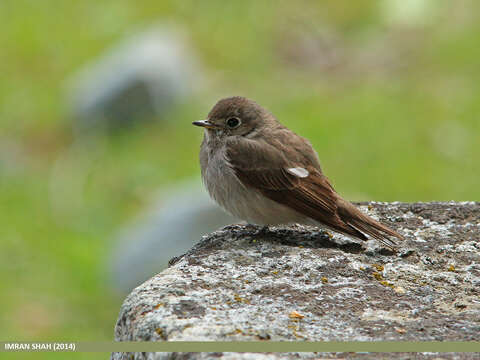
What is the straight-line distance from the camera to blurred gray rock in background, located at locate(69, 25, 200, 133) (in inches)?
541

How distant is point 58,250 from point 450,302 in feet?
25.5

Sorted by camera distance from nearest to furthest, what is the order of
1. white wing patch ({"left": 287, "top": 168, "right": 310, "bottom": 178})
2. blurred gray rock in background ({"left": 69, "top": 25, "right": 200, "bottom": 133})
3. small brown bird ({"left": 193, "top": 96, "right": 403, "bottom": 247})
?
small brown bird ({"left": 193, "top": 96, "right": 403, "bottom": 247})
white wing patch ({"left": 287, "top": 168, "right": 310, "bottom": 178})
blurred gray rock in background ({"left": 69, "top": 25, "right": 200, "bottom": 133})

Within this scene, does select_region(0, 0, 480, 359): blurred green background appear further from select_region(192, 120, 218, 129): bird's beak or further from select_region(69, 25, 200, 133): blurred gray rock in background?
select_region(192, 120, 218, 129): bird's beak

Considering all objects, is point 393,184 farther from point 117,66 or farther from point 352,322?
point 352,322

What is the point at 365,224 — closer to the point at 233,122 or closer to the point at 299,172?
the point at 299,172

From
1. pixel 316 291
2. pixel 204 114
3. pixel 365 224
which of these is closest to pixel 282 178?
pixel 365 224

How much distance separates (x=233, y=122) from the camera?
599 centimetres

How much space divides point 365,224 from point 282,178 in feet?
2.31

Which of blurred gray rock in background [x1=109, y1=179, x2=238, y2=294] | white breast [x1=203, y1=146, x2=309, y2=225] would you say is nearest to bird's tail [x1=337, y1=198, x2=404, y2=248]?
white breast [x1=203, y1=146, x2=309, y2=225]

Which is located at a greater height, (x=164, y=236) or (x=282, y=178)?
(x=164, y=236)

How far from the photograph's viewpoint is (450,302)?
411 cm

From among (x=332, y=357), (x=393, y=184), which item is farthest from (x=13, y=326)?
(x=332, y=357)

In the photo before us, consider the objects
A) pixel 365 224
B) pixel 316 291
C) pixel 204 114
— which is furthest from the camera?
pixel 204 114

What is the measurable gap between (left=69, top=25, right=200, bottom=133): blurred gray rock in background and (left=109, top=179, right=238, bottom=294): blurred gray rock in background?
3486 millimetres
